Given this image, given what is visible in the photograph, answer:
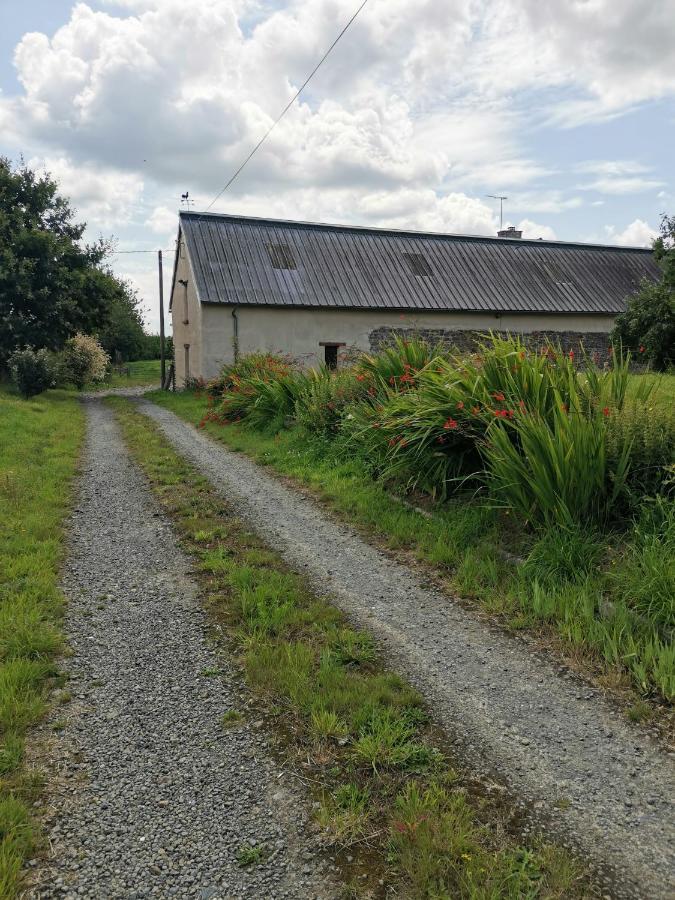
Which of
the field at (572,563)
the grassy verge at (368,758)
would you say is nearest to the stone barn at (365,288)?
the field at (572,563)

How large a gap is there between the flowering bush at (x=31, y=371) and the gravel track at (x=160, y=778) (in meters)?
17.2

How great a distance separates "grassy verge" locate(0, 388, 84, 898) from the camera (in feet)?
7.79

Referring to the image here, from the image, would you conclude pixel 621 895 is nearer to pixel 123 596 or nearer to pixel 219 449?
pixel 123 596

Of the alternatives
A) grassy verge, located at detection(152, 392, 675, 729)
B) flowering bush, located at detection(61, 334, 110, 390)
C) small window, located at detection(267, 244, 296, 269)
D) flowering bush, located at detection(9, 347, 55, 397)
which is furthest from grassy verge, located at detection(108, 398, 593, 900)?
flowering bush, located at detection(61, 334, 110, 390)

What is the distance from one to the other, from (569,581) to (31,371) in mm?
19377

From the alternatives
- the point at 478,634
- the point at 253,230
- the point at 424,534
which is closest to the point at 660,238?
the point at 253,230

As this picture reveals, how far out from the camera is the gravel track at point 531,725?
2.30 meters

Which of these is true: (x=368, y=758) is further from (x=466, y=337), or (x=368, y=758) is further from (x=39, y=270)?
(x=39, y=270)

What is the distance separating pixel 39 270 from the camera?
2283 centimetres

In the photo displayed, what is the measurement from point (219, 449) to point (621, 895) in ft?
31.7

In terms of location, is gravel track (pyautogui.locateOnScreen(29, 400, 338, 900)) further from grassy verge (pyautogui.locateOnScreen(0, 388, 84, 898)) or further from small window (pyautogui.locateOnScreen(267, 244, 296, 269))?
small window (pyautogui.locateOnScreen(267, 244, 296, 269))

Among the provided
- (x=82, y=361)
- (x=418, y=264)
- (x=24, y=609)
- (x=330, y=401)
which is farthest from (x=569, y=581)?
(x=82, y=361)

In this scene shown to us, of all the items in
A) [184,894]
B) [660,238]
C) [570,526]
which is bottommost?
[184,894]

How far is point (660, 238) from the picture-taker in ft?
61.1
